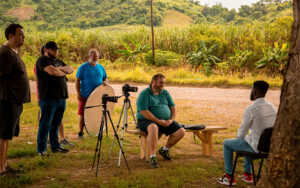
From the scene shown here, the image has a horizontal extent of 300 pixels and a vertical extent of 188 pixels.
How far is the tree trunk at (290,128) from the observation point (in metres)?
3.33

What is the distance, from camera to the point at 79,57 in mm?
25328

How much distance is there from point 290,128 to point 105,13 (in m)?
58.3

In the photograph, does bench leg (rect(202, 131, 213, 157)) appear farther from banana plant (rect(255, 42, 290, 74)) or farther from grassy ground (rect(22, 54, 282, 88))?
banana plant (rect(255, 42, 290, 74))

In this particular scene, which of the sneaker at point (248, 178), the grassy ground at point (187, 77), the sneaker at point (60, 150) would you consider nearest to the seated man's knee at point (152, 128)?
the sneaker at point (248, 178)

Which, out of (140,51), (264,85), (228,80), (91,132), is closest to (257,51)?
(228,80)

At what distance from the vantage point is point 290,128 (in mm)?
3369

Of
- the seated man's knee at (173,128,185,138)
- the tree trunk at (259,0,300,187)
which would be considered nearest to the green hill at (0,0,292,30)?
the seated man's knee at (173,128,185,138)

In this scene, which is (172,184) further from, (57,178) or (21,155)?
(21,155)

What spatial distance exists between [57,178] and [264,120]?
3105mm

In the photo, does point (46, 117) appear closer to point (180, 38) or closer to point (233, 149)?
point (233, 149)

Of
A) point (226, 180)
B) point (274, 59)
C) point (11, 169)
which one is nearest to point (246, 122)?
point (226, 180)

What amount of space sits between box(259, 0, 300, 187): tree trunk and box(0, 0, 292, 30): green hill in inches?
1693

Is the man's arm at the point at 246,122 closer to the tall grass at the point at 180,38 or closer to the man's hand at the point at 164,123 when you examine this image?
the man's hand at the point at 164,123

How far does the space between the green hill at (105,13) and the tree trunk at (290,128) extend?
4299cm
